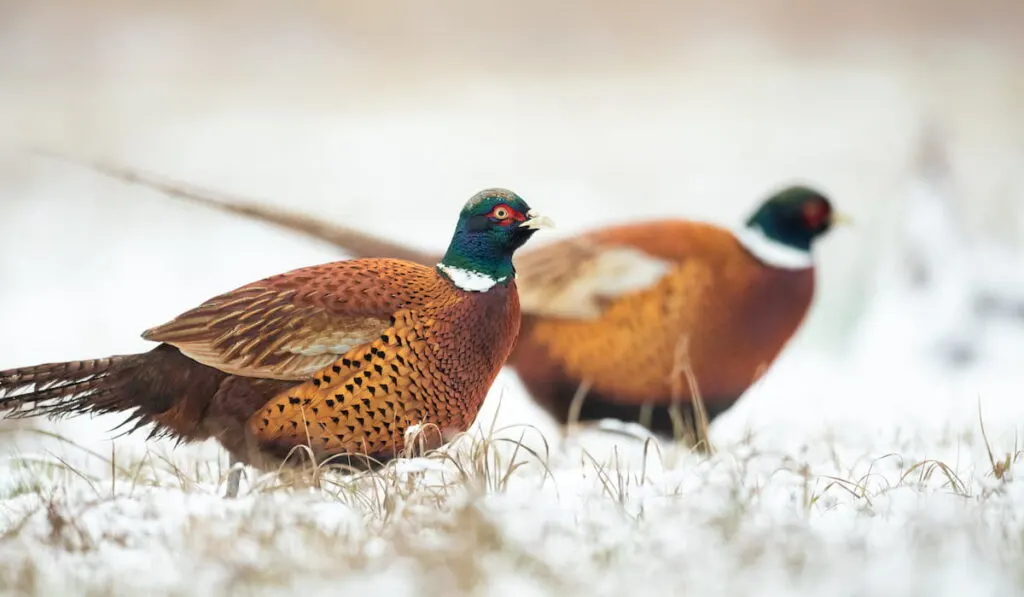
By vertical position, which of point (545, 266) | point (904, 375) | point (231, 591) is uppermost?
point (545, 266)

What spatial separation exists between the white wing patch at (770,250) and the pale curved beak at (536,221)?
1574 millimetres

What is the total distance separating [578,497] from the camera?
2428 mm

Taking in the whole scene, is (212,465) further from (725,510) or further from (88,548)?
(725,510)

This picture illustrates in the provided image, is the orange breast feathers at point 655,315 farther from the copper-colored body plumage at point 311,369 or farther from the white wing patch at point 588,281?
the copper-colored body plumage at point 311,369

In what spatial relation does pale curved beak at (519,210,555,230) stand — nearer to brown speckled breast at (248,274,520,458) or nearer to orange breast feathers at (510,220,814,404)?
brown speckled breast at (248,274,520,458)

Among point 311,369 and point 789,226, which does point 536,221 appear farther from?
point 789,226

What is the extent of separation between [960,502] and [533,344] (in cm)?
172

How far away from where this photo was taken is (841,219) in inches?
159

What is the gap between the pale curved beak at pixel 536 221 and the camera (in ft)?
8.07

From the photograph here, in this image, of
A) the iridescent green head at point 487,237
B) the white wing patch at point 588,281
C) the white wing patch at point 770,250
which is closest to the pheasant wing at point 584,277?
the white wing patch at point 588,281

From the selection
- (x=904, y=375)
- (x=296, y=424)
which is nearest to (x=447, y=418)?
(x=296, y=424)

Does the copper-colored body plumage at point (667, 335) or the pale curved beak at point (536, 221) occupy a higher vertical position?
the pale curved beak at point (536, 221)

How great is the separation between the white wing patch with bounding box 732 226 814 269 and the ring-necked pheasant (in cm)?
155

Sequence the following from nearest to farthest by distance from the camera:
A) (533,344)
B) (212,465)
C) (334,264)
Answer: (334,264) < (212,465) < (533,344)
